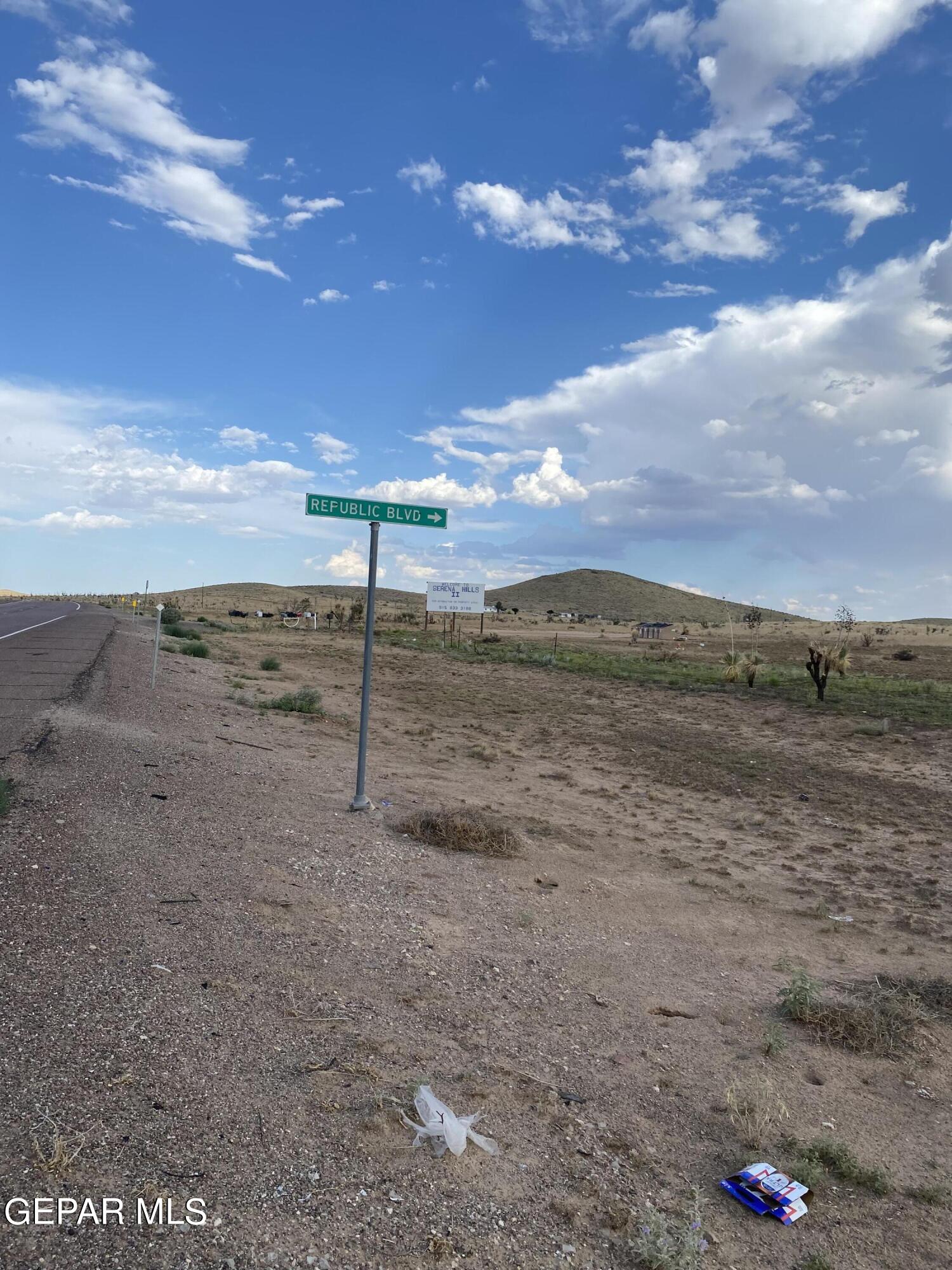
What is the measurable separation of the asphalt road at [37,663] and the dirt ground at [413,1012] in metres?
0.69

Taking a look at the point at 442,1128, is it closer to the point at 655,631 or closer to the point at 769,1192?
the point at 769,1192

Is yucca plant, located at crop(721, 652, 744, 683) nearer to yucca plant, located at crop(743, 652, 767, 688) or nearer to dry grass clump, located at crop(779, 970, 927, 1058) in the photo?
yucca plant, located at crop(743, 652, 767, 688)

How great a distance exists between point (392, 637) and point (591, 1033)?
44507mm

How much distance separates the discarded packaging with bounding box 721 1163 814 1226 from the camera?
3.64 meters

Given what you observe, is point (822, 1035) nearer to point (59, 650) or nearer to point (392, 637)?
point (59, 650)

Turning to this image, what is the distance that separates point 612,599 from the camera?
457 feet

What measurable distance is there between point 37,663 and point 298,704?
6.76m

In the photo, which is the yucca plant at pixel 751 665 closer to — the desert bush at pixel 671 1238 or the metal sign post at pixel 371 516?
the metal sign post at pixel 371 516

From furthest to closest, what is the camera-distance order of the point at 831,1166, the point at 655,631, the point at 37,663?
the point at 655,631
the point at 37,663
the point at 831,1166

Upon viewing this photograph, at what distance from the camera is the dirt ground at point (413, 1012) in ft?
10.9

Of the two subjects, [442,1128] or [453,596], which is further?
[453,596]

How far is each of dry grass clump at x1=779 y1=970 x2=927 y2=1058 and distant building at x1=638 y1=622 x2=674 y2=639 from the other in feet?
202

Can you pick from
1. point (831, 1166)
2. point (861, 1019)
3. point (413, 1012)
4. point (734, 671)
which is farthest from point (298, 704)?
point (734, 671)

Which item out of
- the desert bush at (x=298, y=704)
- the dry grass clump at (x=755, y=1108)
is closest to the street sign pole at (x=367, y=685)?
the dry grass clump at (x=755, y=1108)
